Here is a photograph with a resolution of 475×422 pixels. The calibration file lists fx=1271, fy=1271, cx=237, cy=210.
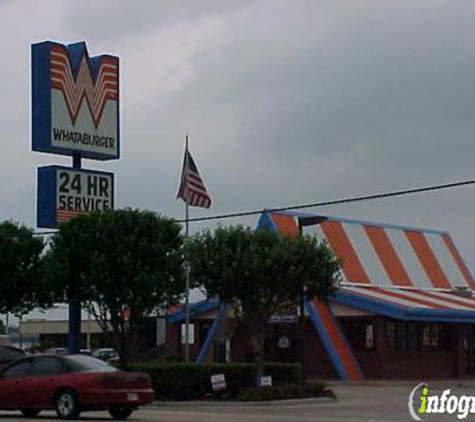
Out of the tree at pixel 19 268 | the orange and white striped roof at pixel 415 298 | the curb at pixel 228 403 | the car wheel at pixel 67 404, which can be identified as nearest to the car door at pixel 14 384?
the car wheel at pixel 67 404

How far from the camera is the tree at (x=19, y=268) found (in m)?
45.4

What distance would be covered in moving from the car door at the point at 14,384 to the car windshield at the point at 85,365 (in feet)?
3.72

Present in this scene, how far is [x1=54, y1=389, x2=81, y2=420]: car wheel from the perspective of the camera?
27366mm

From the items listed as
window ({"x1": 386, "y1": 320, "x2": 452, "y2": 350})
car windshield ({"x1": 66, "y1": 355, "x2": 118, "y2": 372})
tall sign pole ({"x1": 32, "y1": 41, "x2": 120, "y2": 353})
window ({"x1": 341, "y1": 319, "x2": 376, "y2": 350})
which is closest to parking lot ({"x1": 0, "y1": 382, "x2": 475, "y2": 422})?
car windshield ({"x1": 66, "y1": 355, "x2": 118, "y2": 372})

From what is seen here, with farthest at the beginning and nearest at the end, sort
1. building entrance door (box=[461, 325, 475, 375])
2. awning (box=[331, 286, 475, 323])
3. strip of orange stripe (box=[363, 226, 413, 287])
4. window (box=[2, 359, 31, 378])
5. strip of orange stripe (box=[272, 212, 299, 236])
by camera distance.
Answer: strip of orange stripe (box=[363, 226, 413, 287])
building entrance door (box=[461, 325, 475, 375])
strip of orange stripe (box=[272, 212, 299, 236])
awning (box=[331, 286, 475, 323])
window (box=[2, 359, 31, 378])

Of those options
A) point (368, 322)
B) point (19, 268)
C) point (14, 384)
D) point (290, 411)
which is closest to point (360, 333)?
point (368, 322)

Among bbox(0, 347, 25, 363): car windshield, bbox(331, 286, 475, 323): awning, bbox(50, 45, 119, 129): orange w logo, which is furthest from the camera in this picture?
bbox(331, 286, 475, 323): awning

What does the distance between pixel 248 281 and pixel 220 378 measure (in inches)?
122

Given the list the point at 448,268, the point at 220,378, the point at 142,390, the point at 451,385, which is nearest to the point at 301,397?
the point at 220,378

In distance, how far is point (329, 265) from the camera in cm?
3903

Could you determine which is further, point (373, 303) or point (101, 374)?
point (373, 303)

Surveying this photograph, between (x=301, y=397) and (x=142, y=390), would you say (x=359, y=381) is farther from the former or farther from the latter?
(x=142, y=390)

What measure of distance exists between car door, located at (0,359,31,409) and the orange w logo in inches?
617

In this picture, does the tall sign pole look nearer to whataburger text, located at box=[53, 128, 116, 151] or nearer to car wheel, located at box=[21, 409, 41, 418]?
whataburger text, located at box=[53, 128, 116, 151]
